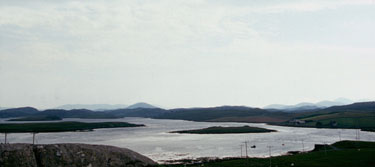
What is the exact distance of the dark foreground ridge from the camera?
101 ft

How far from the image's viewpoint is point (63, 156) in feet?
107

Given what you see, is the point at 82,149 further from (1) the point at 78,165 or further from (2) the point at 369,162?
(2) the point at 369,162

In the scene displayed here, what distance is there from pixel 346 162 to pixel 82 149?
34.6m

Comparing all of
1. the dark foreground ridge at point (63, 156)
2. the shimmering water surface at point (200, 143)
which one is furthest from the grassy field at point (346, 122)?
the dark foreground ridge at point (63, 156)

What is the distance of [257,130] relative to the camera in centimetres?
15938

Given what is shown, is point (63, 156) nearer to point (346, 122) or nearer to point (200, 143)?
point (200, 143)

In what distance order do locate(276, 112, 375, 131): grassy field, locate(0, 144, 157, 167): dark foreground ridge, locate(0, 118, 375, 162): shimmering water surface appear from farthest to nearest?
1. locate(276, 112, 375, 131): grassy field
2. locate(0, 118, 375, 162): shimmering water surface
3. locate(0, 144, 157, 167): dark foreground ridge

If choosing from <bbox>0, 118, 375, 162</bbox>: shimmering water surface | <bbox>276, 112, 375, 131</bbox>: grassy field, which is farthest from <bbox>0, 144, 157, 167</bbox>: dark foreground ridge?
<bbox>276, 112, 375, 131</bbox>: grassy field

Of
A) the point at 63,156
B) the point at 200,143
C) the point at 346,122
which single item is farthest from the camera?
the point at 346,122

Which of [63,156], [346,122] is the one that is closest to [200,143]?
[63,156]

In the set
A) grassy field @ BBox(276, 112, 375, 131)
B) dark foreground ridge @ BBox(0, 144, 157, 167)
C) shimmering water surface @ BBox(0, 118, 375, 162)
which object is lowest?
shimmering water surface @ BBox(0, 118, 375, 162)

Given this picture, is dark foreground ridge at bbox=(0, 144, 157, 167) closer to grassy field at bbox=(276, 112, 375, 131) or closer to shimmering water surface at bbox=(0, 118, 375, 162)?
shimmering water surface at bbox=(0, 118, 375, 162)

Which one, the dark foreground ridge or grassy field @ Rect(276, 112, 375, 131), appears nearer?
the dark foreground ridge

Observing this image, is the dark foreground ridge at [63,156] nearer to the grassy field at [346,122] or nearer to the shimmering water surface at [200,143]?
the shimmering water surface at [200,143]
